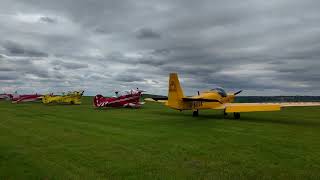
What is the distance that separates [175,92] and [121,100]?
619 inches

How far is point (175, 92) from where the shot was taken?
2392cm

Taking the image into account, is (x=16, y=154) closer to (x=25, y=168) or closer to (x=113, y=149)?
(x=25, y=168)

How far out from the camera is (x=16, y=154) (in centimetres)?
974

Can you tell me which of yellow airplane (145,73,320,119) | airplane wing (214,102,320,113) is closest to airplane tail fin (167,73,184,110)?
yellow airplane (145,73,320,119)

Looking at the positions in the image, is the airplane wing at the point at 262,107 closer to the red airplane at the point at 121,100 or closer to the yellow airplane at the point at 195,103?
the yellow airplane at the point at 195,103

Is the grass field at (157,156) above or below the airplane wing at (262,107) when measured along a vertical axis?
below

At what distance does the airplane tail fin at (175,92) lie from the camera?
78.2 ft

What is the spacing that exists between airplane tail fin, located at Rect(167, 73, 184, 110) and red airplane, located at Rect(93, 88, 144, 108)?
593 inches

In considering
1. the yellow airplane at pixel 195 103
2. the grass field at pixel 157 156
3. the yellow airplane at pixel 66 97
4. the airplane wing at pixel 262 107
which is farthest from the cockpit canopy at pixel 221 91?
the yellow airplane at pixel 66 97

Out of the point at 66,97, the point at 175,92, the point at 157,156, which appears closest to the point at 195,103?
the point at 175,92

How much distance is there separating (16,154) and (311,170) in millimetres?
8680

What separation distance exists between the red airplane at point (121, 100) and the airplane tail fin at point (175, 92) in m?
15.1

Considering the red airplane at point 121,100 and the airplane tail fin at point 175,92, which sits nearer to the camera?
the airplane tail fin at point 175,92

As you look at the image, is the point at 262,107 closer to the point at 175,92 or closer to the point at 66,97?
the point at 175,92
